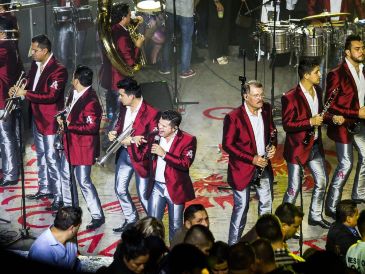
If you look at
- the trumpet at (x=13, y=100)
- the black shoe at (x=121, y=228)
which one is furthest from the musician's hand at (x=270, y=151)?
the trumpet at (x=13, y=100)

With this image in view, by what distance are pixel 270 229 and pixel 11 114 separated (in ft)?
19.1

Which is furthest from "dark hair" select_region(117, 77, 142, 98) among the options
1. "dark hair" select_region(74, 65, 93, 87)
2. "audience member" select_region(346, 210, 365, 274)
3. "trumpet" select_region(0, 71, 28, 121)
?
"audience member" select_region(346, 210, 365, 274)

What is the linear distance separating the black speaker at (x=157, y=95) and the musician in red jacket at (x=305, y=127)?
3400 millimetres

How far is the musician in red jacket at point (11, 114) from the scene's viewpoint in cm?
1200

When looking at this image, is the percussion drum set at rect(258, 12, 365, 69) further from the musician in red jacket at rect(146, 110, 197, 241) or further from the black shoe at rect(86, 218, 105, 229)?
the black shoe at rect(86, 218, 105, 229)

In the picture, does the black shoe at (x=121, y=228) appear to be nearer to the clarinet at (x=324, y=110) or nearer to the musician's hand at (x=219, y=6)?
the clarinet at (x=324, y=110)

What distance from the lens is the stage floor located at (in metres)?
10.5

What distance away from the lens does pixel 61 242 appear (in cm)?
791

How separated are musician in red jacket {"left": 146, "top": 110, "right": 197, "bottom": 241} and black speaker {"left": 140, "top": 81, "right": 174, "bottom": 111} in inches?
136

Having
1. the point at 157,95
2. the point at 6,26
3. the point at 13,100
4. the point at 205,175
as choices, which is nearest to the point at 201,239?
the point at 205,175

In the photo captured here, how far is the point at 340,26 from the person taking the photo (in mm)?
13820

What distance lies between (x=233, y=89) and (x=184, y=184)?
263 inches

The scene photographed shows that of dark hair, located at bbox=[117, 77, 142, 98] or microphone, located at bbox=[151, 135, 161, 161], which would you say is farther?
dark hair, located at bbox=[117, 77, 142, 98]

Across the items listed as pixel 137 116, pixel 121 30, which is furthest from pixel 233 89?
pixel 137 116
